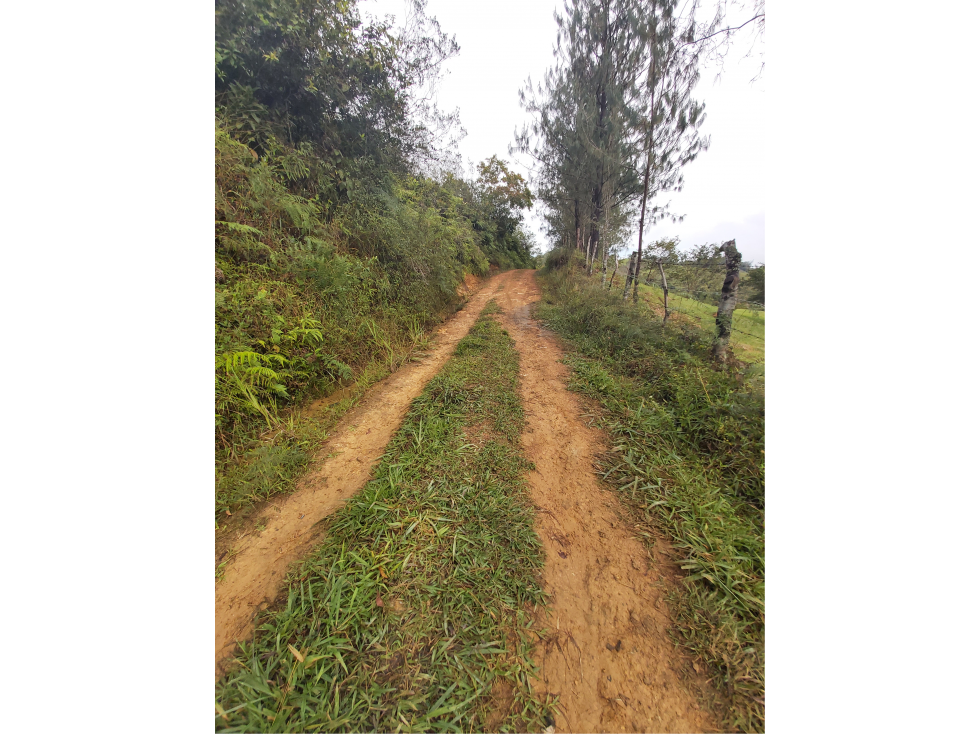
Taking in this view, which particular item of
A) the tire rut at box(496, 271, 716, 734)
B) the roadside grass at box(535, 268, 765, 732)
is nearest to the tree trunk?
the roadside grass at box(535, 268, 765, 732)

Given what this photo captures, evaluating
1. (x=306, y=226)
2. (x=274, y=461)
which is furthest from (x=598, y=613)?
(x=306, y=226)

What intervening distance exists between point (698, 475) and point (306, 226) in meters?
6.16

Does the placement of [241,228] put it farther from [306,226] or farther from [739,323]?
[739,323]

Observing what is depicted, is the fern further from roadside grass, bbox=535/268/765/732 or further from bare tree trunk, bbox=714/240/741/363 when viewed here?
bare tree trunk, bbox=714/240/741/363

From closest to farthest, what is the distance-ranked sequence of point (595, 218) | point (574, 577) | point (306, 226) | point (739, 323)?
point (574, 577) → point (739, 323) → point (306, 226) → point (595, 218)

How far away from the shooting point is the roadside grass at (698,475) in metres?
1.26

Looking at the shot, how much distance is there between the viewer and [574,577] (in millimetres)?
1562

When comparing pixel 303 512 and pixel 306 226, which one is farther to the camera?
pixel 306 226

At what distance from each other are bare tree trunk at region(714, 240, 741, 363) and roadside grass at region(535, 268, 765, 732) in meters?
Answer: 0.21

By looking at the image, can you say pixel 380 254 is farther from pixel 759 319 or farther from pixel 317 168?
pixel 759 319

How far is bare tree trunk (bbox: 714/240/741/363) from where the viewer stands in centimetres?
349
